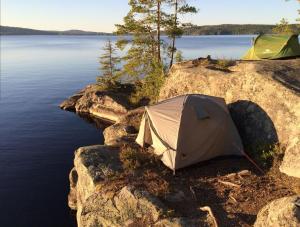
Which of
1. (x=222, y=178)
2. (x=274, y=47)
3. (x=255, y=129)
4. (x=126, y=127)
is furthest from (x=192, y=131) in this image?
(x=274, y=47)

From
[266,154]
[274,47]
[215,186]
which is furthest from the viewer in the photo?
[274,47]

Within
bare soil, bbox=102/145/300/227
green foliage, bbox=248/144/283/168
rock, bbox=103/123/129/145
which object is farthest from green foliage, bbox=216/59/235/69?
bare soil, bbox=102/145/300/227

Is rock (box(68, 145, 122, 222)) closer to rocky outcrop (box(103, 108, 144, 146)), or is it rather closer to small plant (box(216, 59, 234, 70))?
rocky outcrop (box(103, 108, 144, 146))

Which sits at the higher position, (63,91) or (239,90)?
(239,90)

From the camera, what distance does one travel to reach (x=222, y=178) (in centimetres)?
1377

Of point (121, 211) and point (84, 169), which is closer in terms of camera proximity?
point (121, 211)

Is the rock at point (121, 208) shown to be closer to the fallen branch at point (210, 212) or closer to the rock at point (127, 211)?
the rock at point (127, 211)

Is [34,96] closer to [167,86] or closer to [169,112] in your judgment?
[167,86]

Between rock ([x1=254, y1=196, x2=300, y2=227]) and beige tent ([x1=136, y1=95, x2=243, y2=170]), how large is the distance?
16.5ft

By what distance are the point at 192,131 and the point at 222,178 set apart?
7.84 feet

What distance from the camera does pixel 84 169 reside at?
14.8 meters

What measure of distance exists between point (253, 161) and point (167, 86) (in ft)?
27.9

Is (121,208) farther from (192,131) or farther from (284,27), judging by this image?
(284,27)

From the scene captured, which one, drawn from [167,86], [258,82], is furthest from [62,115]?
[258,82]
